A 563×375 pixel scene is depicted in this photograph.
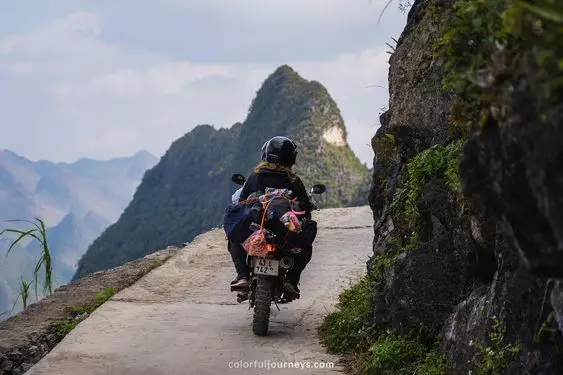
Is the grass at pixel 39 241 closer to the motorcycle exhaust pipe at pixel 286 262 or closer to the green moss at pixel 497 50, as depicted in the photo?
the motorcycle exhaust pipe at pixel 286 262

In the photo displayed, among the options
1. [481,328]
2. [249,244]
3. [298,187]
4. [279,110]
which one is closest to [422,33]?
[298,187]

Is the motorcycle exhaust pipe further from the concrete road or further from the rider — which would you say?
the concrete road

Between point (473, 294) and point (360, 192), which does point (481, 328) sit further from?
point (360, 192)

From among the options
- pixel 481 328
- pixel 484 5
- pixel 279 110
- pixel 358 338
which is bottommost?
pixel 358 338

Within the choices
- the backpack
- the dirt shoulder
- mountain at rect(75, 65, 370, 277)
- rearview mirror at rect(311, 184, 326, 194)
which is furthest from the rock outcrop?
mountain at rect(75, 65, 370, 277)

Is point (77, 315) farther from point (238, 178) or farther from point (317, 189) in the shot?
point (317, 189)

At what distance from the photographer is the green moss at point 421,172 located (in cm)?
580

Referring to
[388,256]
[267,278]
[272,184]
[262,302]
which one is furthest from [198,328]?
[388,256]

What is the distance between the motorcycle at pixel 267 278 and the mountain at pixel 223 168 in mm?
54304

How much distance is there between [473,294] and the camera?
16.5 feet

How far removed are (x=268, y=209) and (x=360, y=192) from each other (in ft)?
197

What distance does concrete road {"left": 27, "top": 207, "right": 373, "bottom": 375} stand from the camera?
5957 millimetres

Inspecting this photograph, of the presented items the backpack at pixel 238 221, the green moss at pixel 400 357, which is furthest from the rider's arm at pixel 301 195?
the green moss at pixel 400 357

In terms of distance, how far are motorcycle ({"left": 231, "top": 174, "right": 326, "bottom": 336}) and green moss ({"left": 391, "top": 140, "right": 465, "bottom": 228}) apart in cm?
109
